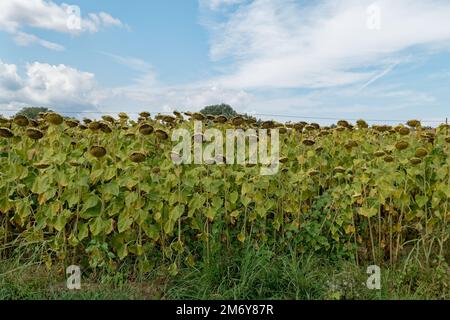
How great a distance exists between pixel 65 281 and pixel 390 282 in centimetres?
246

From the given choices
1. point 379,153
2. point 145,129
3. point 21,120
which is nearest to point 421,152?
point 379,153

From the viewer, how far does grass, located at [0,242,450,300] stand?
327 centimetres

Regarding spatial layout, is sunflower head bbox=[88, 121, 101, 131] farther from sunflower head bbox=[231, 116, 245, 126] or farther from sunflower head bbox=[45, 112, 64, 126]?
sunflower head bbox=[231, 116, 245, 126]

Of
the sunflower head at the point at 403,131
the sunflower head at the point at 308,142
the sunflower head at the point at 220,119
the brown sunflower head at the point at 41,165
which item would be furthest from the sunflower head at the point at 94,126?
the sunflower head at the point at 403,131

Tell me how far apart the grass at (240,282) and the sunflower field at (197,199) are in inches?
4.9

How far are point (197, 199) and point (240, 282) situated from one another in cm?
68

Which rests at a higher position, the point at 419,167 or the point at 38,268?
the point at 419,167

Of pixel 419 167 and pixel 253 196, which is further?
pixel 419 167

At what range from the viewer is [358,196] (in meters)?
3.80

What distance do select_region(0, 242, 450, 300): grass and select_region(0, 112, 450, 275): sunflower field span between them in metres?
0.13

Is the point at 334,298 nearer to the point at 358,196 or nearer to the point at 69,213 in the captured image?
the point at 358,196

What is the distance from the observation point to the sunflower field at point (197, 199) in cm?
352
